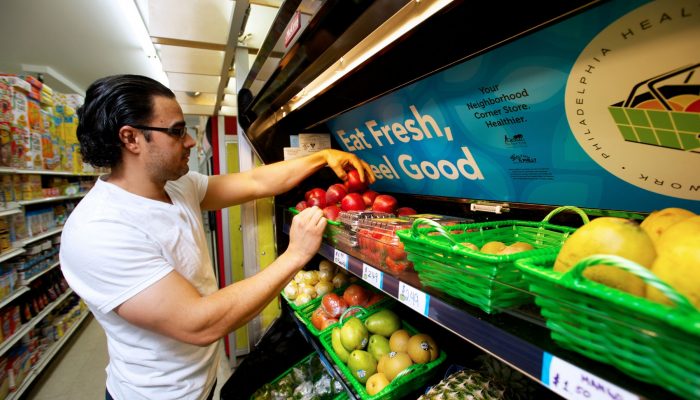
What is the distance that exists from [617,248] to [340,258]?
3.02ft

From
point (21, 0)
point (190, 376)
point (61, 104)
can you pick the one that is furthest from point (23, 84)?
point (190, 376)

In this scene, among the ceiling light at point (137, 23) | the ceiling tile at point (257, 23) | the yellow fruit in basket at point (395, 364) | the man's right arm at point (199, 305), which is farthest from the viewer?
the ceiling light at point (137, 23)

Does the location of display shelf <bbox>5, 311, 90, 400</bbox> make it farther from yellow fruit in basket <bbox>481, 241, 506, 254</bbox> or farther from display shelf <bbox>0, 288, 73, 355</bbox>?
yellow fruit in basket <bbox>481, 241, 506, 254</bbox>

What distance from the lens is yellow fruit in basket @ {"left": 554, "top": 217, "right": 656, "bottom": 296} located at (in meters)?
0.50

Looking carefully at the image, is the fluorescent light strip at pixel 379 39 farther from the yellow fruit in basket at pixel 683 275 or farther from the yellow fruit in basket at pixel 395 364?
the yellow fruit in basket at pixel 395 364

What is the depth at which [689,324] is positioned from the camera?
37cm

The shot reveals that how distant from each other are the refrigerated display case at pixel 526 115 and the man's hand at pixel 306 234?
0.10m

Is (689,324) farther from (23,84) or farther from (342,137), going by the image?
(23,84)

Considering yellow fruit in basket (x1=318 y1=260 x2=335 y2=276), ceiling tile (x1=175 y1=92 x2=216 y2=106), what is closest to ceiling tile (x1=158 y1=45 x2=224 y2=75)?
ceiling tile (x1=175 y1=92 x2=216 y2=106)

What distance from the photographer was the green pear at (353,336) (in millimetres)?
1390

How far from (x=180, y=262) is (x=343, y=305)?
79 centimetres

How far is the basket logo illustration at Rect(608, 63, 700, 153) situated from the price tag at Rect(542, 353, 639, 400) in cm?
57

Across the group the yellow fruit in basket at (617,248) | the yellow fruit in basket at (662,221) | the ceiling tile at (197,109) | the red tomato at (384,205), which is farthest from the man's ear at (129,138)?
the ceiling tile at (197,109)

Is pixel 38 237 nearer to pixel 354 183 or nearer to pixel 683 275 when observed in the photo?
pixel 354 183
